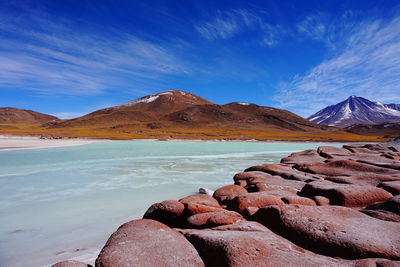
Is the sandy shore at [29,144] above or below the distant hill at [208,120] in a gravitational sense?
below

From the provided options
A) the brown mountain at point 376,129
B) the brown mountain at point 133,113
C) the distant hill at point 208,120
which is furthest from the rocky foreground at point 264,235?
the brown mountain at point 376,129

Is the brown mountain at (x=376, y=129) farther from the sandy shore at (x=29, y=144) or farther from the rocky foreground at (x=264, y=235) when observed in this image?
the rocky foreground at (x=264, y=235)

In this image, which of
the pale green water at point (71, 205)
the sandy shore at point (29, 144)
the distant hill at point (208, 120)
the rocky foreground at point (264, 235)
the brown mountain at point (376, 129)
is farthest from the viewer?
the brown mountain at point (376, 129)

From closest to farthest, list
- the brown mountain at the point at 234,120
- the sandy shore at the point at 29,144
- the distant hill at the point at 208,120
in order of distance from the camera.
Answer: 1. the sandy shore at the point at 29,144
2. the distant hill at the point at 208,120
3. the brown mountain at the point at 234,120

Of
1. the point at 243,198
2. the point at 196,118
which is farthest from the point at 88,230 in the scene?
the point at 196,118

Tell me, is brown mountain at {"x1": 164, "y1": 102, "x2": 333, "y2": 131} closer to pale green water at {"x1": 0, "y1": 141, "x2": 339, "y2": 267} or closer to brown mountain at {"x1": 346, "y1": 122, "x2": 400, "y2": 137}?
brown mountain at {"x1": 346, "y1": 122, "x2": 400, "y2": 137}

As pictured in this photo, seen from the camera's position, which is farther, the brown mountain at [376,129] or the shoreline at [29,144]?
the brown mountain at [376,129]

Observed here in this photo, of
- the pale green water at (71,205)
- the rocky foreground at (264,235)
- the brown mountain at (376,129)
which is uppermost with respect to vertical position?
the brown mountain at (376,129)

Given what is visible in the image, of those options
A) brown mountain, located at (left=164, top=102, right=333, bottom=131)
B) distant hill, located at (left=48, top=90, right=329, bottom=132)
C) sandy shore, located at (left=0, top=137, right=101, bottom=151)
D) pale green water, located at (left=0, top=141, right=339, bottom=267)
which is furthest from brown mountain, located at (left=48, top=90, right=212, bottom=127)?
pale green water, located at (left=0, top=141, right=339, bottom=267)

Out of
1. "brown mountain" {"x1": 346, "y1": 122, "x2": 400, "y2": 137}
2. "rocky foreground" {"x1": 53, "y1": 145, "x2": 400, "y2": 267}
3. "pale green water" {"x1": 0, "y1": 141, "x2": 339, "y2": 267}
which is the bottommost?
"pale green water" {"x1": 0, "y1": 141, "x2": 339, "y2": 267}

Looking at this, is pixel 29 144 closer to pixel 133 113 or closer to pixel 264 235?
pixel 264 235

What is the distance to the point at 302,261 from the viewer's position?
9.78 feet

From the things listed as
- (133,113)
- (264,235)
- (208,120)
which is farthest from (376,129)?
(264,235)

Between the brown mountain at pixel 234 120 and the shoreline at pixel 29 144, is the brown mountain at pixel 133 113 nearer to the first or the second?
the brown mountain at pixel 234 120
